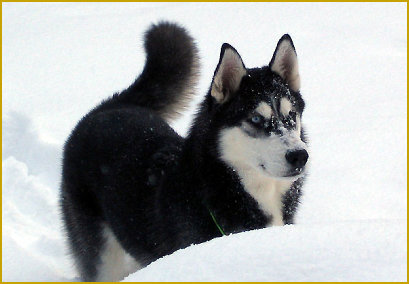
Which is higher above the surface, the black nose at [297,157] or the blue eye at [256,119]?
the blue eye at [256,119]

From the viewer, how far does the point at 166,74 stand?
4297 mm

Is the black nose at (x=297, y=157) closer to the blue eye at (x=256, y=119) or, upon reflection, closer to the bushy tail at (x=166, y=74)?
the blue eye at (x=256, y=119)

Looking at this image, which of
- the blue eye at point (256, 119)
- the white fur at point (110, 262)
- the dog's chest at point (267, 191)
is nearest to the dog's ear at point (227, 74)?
the blue eye at point (256, 119)

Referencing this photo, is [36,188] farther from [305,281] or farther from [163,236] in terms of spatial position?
[305,281]

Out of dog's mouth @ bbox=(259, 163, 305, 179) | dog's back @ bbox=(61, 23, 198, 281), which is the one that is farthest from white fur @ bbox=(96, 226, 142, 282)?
dog's mouth @ bbox=(259, 163, 305, 179)

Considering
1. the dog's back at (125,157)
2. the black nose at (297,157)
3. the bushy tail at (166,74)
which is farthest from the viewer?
the bushy tail at (166,74)

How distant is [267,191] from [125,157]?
86 cm

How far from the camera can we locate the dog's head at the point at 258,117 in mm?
3084

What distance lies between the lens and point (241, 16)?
10.2 meters

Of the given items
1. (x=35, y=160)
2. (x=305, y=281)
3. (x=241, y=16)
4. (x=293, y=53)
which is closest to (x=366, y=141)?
(x=293, y=53)

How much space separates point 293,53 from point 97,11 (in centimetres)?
793

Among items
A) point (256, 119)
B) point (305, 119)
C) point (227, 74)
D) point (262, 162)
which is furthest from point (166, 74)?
point (305, 119)

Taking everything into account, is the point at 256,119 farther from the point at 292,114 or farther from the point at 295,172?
the point at 295,172

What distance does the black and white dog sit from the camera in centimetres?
320
